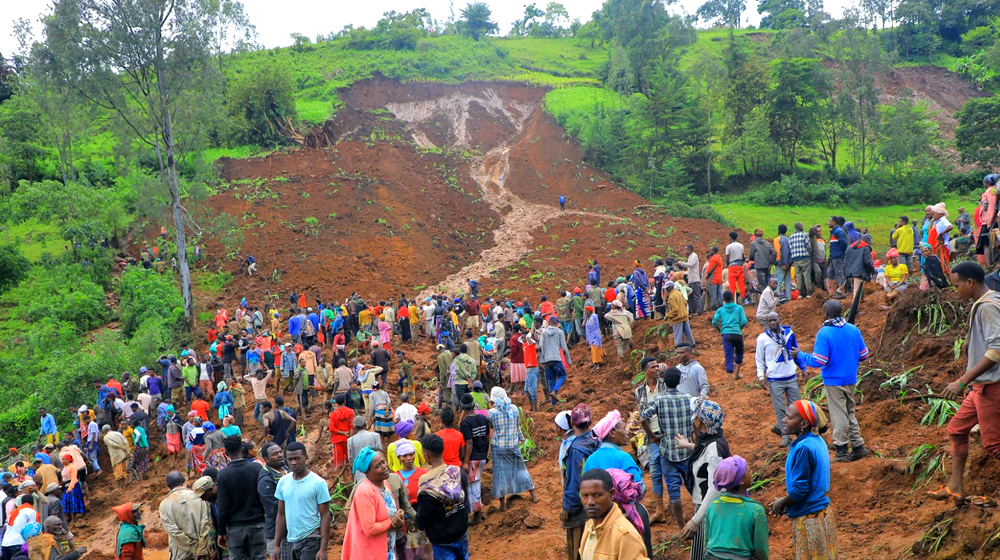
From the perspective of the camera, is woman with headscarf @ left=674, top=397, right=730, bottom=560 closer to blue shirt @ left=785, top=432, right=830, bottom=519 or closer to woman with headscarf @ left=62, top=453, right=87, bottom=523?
blue shirt @ left=785, top=432, right=830, bottom=519

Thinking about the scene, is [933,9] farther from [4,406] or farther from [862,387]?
[4,406]

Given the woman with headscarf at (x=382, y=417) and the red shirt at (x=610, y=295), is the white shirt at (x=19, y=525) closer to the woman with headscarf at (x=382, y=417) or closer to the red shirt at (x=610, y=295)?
the woman with headscarf at (x=382, y=417)

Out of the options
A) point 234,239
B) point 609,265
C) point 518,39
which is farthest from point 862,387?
point 518,39

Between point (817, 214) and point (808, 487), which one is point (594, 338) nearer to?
point (808, 487)

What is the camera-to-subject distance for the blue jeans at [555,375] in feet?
41.2

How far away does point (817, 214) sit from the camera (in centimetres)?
3650

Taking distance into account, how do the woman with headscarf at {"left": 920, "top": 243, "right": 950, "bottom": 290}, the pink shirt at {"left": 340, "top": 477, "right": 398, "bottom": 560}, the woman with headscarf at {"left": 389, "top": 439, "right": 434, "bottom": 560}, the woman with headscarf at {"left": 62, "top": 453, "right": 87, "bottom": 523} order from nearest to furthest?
the pink shirt at {"left": 340, "top": 477, "right": 398, "bottom": 560} < the woman with headscarf at {"left": 389, "top": 439, "right": 434, "bottom": 560} < the woman with headscarf at {"left": 920, "top": 243, "right": 950, "bottom": 290} < the woman with headscarf at {"left": 62, "top": 453, "right": 87, "bottom": 523}

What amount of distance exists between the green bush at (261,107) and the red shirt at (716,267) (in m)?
31.0

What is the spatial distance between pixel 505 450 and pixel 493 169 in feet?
120

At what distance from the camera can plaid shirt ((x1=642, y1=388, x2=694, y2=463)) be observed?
6465 mm

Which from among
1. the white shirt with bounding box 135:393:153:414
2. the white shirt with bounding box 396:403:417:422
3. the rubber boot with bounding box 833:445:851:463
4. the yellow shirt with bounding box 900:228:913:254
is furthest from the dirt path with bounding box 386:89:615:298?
the rubber boot with bounding box 833:445:851:463

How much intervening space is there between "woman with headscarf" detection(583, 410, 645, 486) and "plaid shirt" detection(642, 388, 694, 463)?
1093 mm

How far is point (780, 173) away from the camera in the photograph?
42.9m

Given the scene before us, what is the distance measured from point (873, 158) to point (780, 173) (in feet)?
16.6
